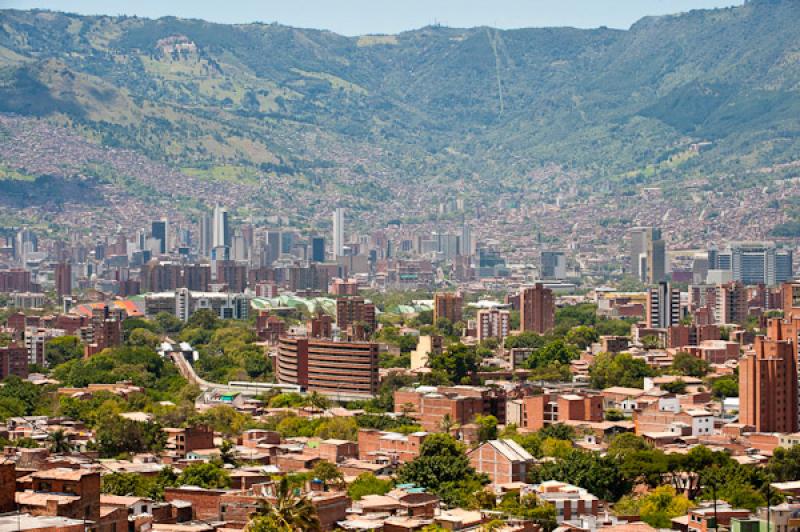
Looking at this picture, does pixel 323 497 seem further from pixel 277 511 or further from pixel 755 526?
pixel 277 511

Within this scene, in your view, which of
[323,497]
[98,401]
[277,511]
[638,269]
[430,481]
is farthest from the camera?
[638,269]

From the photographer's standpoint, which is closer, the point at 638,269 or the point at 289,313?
the point at 289,313

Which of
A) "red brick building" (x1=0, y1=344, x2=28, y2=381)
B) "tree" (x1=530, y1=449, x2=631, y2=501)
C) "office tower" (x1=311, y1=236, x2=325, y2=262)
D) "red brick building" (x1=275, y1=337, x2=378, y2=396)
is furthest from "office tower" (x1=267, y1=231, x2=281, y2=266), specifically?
"tree" (x1=530, y1=449, x2=631, y2=501)

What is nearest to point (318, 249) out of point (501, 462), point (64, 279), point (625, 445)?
point (64, 279)

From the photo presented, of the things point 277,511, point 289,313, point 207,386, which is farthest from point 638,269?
point 277,511

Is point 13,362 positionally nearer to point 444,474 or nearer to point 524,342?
point 524,342

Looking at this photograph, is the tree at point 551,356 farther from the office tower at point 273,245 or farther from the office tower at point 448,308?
the office tower at point 273,245
